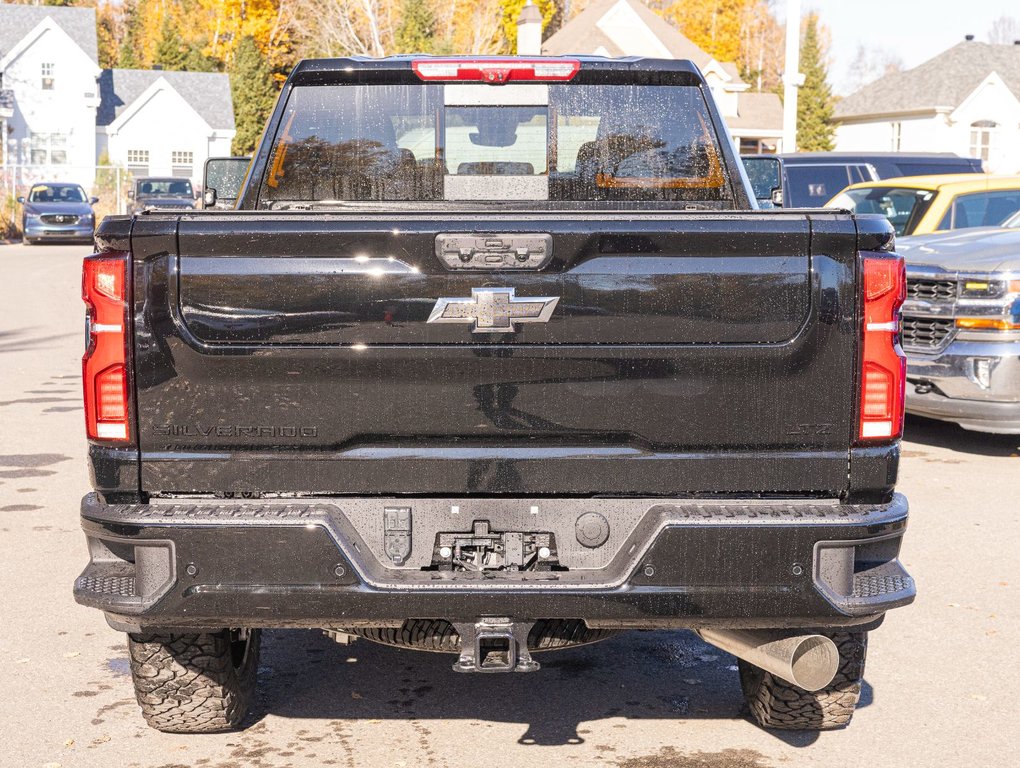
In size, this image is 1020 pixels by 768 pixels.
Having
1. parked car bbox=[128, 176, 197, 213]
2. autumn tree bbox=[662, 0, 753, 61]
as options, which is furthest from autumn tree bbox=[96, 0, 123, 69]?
parked car bbox=[128, 176, 197, 213]

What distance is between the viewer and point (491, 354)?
12.7ft

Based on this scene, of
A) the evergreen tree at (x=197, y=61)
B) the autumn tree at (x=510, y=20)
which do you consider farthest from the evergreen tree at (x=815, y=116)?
the evergreen tree at (x=197, y=61)

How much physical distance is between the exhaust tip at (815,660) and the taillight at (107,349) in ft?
6.49

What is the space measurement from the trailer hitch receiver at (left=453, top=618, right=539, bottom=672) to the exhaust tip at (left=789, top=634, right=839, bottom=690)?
0.76m

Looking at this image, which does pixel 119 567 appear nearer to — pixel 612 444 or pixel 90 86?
pixel 612 444

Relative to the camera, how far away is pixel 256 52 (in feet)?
241

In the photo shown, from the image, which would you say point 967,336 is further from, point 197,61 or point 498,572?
point 197,61

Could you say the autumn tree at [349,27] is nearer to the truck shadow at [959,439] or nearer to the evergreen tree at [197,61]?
the evergreen tree at [197,61]

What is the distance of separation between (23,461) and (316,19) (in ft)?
192

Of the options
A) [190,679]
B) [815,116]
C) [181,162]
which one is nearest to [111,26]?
[181,162]

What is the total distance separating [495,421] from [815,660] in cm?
113

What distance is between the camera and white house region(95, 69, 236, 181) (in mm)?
69750

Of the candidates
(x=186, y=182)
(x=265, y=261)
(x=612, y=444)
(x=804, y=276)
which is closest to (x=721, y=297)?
(x=804, y=276)

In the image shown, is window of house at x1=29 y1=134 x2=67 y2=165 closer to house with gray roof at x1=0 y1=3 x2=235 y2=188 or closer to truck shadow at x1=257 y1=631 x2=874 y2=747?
house with gray roof at x1=0 y1=3 x2=235 y2=188
